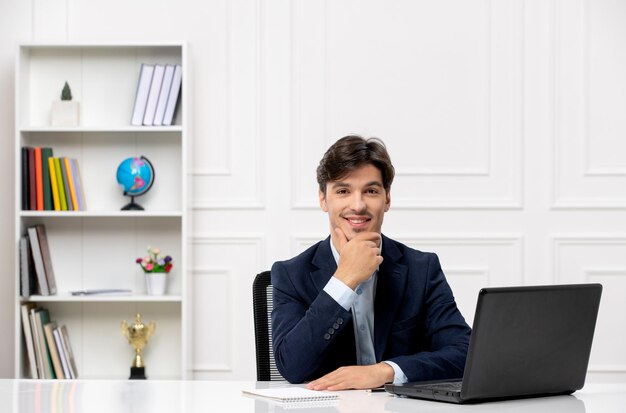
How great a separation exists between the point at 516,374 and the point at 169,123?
2.77 metres

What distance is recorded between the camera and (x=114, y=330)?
427cm

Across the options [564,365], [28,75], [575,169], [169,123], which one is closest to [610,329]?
[575,169]

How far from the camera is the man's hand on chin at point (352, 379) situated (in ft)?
5.78

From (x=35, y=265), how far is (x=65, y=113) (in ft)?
2.34

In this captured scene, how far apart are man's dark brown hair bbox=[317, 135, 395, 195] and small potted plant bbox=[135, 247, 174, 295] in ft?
6.73

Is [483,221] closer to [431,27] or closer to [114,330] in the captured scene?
[431,27]

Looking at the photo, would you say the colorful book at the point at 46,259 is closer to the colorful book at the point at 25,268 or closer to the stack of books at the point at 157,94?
the colorful book at the point at 25,268

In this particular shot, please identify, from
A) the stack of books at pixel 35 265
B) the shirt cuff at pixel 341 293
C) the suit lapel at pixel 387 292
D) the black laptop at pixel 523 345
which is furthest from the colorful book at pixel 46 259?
the black laptop at pixel 523 345

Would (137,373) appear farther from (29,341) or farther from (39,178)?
(39,178)

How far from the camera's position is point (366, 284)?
7.32 ft

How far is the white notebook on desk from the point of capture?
5.32 feet

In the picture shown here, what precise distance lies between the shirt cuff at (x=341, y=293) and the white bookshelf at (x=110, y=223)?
2361 millimetres

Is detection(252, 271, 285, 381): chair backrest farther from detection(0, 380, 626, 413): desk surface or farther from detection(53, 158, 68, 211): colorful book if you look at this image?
detection(53, 158, 68, 211): colorful book

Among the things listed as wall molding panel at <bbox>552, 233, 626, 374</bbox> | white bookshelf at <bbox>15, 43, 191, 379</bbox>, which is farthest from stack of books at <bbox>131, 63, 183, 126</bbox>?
wall molding panel at <bbox>552, 233, 626, 374</bbox>
